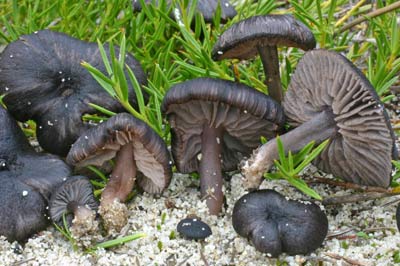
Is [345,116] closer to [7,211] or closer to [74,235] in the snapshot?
[74,235]

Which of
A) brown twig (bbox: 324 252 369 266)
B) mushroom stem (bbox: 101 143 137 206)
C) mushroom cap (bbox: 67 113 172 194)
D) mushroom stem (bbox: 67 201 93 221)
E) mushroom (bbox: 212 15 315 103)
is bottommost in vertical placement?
brown twig (bbox: 324 252 369 266)

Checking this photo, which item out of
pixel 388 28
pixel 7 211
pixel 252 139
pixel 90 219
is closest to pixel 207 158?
pixel 252 139

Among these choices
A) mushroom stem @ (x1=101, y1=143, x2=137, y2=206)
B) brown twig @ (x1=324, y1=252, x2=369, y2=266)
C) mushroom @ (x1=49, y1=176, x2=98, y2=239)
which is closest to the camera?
brown twig @ (x1=324, y1=252, x2=369, y2=266)

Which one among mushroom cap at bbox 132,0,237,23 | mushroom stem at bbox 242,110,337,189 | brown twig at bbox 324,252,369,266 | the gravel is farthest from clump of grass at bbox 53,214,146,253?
mushroom cap at bbox 132,0,237,23

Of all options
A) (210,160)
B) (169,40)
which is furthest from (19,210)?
(169,40)

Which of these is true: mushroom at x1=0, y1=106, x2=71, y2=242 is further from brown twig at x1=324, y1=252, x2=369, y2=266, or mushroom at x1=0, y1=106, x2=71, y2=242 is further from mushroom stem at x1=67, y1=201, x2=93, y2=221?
brown twig at x1=324, y1=252, x2=369, y2=266

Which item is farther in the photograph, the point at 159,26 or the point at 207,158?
the point at 159,26
